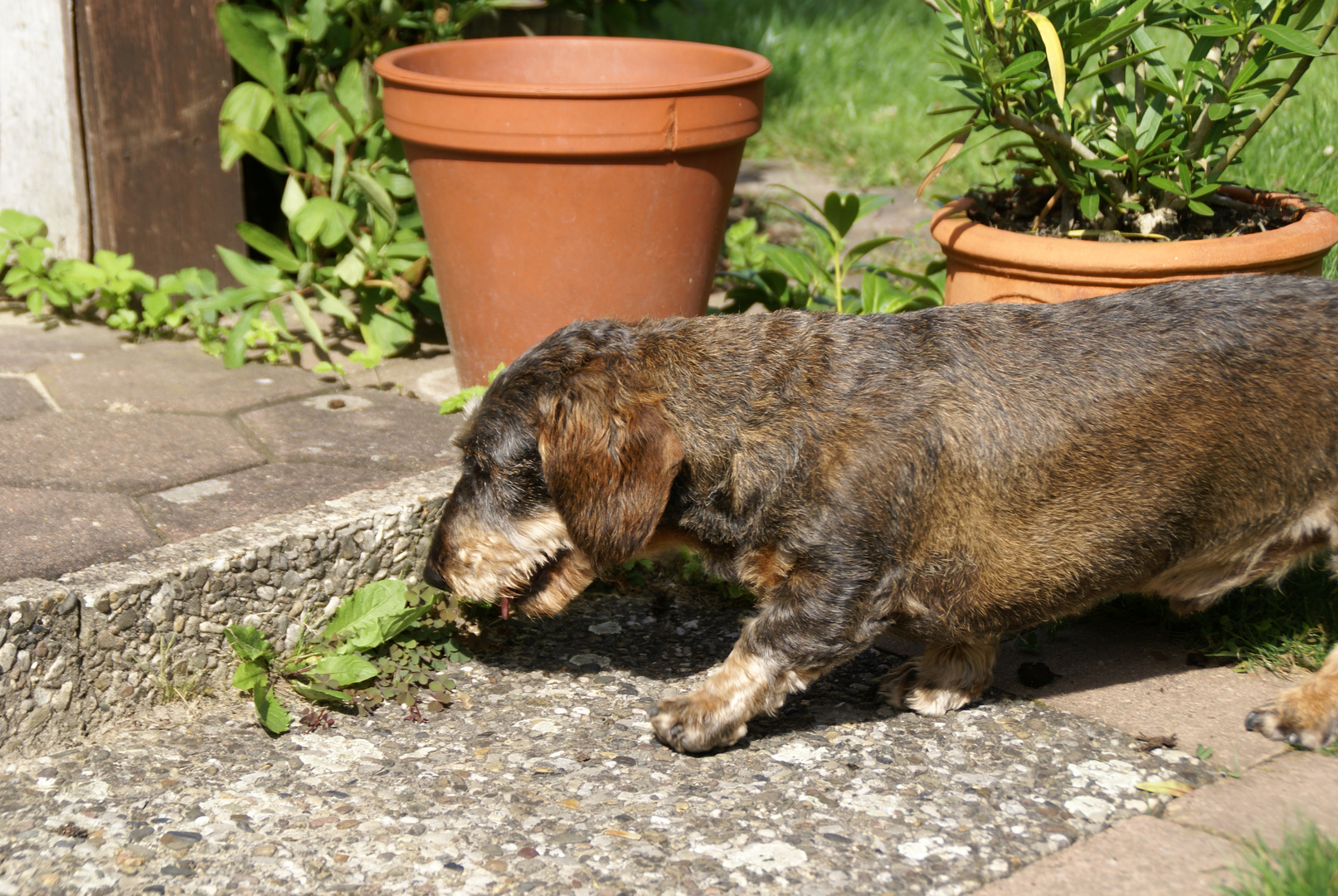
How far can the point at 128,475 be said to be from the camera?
3.61 m

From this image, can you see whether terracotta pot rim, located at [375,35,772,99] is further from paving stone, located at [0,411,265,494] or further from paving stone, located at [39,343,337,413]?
paving stone, located at [0,411,265,494]

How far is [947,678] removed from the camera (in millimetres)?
3166

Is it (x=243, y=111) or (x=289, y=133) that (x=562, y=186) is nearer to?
(x=289, y=133)

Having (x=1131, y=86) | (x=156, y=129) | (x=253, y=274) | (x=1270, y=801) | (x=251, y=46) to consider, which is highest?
(x=1131, y=86)

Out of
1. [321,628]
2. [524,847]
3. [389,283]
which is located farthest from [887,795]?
[389,283]

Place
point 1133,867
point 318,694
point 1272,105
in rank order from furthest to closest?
point 1272,105, point 318,694, point 1133,867

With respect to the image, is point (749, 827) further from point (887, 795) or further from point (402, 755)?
point (402, 755)

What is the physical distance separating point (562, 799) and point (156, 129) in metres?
3.52

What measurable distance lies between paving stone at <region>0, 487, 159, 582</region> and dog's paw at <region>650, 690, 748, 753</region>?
1428mm

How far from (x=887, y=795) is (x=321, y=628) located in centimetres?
155

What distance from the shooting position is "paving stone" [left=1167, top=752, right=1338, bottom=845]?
8.57 ft

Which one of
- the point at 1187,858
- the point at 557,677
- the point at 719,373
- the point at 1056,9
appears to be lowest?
the point at 557,677

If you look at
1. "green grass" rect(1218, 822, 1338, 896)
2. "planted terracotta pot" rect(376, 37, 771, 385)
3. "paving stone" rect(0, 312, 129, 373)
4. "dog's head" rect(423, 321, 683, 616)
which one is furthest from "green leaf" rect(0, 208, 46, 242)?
"green grass" rect(1218, 822, 1338, 896)

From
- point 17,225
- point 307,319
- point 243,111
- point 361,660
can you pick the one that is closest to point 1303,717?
point 361,660
